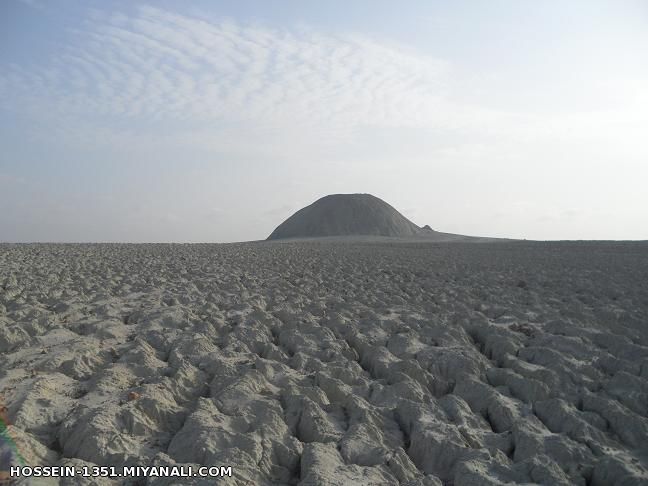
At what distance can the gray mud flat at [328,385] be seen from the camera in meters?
3.21

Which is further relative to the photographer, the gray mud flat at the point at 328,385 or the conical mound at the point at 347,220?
the conical mound at the point at 347,220

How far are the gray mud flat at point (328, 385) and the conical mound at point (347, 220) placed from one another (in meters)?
57.3

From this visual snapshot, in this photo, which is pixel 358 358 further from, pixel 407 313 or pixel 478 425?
pixel 407 313

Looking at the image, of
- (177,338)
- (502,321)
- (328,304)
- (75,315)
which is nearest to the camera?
(177,338)

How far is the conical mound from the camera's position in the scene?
6669 cm

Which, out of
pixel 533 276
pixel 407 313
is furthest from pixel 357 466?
A: pixel 533 276

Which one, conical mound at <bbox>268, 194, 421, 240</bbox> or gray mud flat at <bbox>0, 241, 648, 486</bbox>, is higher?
conical mound at <bbox>268, 194, 421, 240</bbox>

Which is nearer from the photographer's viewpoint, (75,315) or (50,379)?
(50,379)

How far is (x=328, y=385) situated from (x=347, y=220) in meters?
64.2

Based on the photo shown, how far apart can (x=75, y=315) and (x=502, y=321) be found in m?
5.84

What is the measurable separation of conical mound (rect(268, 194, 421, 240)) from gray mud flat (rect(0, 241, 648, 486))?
57.3m

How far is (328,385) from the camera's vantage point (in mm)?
4379

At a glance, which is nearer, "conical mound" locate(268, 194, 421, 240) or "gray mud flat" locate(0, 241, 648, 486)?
"gray mud flat" locate(0, 241, 648, 486)

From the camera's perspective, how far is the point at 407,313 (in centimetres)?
764
